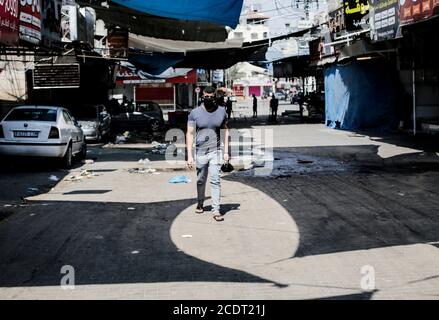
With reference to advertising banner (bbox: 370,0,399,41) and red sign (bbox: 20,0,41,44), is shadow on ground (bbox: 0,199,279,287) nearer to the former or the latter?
red sign (bbox: 20,0,41,44)

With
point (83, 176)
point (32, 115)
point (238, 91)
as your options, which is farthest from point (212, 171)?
point (238, 91)

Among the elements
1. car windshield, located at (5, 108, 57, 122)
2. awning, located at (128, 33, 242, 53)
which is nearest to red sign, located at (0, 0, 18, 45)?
car windshield, located at (5, 108, 57, 122)

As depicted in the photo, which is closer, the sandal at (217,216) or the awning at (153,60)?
the sandal at (217,216)

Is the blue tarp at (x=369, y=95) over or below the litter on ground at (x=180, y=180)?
over

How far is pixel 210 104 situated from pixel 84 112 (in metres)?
15.9

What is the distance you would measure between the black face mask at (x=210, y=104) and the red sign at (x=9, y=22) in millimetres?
5227

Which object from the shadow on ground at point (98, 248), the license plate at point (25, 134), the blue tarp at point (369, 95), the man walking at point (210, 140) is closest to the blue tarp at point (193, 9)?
the license plate at point (25, 134)

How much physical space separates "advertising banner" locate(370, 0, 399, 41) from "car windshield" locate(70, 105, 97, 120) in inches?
449

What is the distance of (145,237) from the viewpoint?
7574 mm

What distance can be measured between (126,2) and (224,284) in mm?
12426

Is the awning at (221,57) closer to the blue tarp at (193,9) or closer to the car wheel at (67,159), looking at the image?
the blue tarp at (193,9)

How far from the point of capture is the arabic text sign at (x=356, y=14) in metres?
21.3

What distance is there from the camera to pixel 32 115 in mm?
15008
